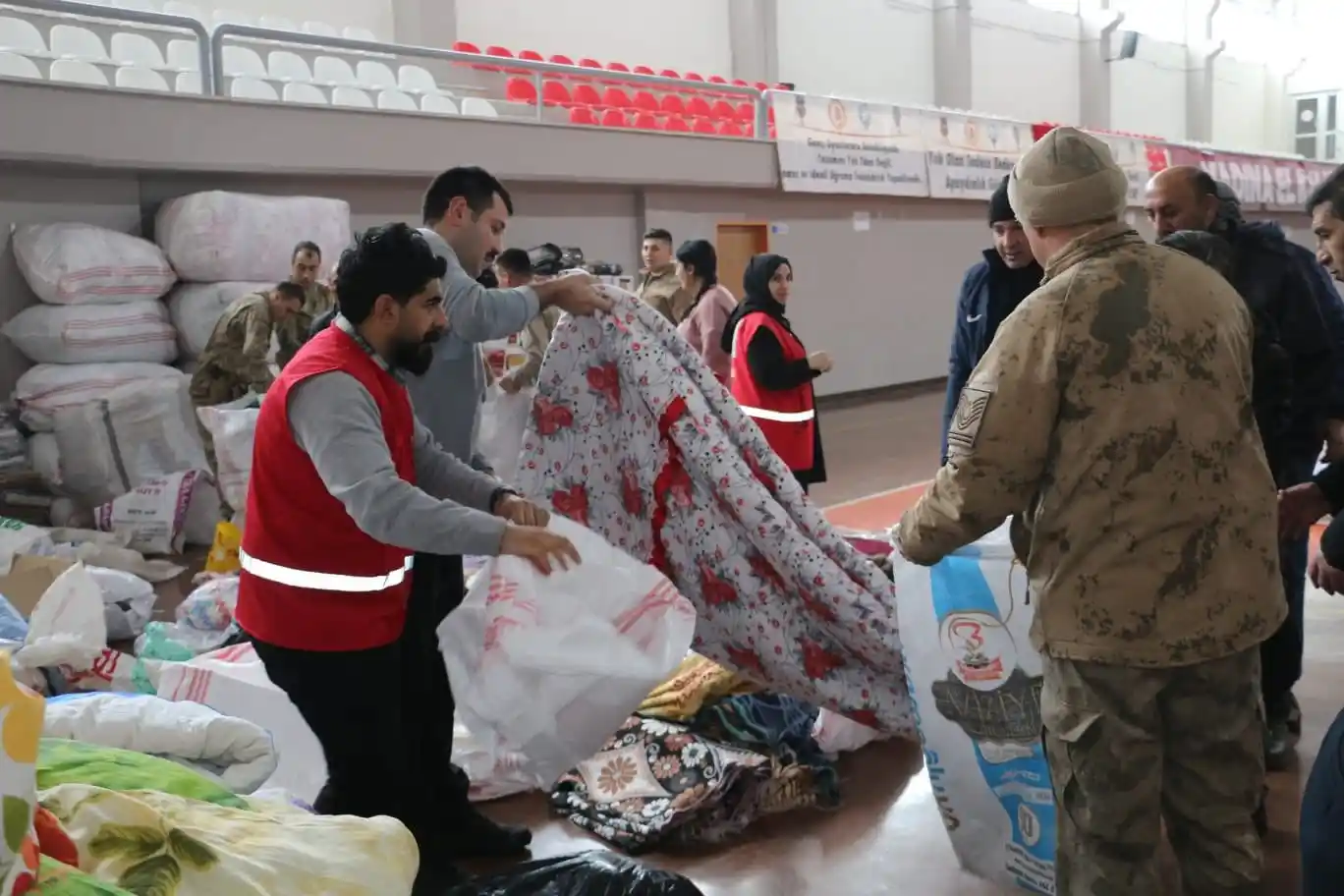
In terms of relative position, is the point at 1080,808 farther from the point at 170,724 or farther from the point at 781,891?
the point at 170,724

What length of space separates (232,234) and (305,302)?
875mm

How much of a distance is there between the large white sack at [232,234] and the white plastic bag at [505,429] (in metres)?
2.32

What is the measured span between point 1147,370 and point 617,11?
10.6 m

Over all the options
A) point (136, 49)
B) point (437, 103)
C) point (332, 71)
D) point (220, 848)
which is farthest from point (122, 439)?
point (220, 848)

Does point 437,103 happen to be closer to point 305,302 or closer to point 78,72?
point 78,72

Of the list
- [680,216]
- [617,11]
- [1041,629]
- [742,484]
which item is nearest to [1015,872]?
[1041,629]

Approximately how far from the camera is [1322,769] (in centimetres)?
129

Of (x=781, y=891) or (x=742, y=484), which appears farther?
(x=742, y=484)

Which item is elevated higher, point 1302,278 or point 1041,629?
point 1302,278

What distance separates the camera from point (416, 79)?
27.6 feet

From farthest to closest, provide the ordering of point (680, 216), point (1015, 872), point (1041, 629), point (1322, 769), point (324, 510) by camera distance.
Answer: point (680, 216), point (1015, 872), point (324, 510), point (1041, 629), point (1322, 769)

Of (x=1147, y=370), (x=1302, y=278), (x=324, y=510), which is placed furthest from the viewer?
(x=1302, y=278)

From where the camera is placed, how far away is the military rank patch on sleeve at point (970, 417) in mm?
1693

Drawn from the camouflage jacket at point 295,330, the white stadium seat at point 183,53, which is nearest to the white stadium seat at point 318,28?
the white stadium seat at point 183,53
